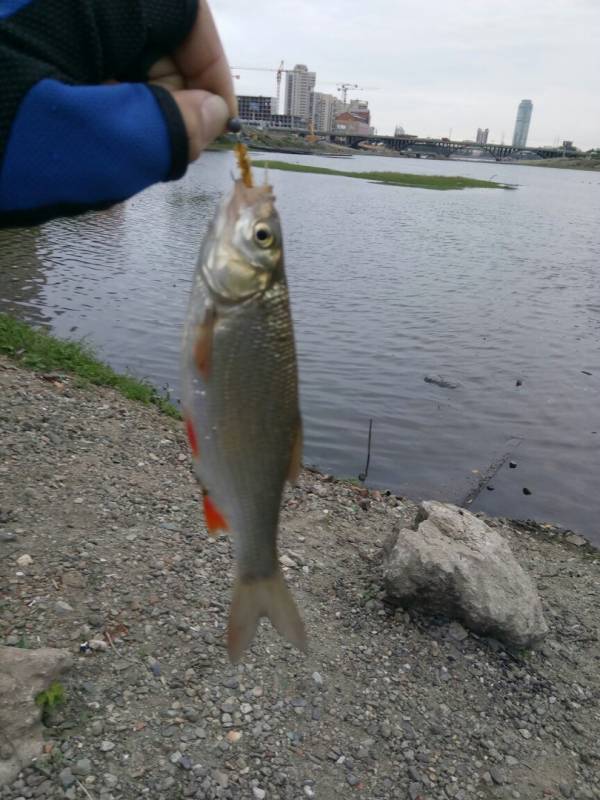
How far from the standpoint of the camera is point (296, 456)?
2.66m

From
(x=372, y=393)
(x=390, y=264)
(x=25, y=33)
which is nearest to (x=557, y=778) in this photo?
(x=25, y=33)

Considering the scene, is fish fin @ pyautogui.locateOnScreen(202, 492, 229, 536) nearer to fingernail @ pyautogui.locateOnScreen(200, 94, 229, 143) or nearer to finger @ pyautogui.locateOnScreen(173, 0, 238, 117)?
fingernail @ pyautogui.locateOnScreen(200, 94, 229, 143)

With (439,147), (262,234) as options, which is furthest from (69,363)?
(439,147)

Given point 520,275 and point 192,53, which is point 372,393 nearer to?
point 192,53

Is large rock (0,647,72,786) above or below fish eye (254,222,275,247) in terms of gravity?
below

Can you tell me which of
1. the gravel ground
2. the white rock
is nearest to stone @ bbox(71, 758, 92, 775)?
the gravel ground

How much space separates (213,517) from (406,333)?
16.0 m

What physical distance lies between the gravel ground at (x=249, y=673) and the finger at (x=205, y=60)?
3764 mm

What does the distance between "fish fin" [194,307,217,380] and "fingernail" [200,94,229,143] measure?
2.67 ft

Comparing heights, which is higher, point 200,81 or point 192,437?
point 200,81

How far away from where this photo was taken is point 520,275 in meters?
27.3

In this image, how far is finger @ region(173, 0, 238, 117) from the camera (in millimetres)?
2691

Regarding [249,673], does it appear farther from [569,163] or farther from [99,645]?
[569,163]

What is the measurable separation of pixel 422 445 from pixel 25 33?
10.6 m
